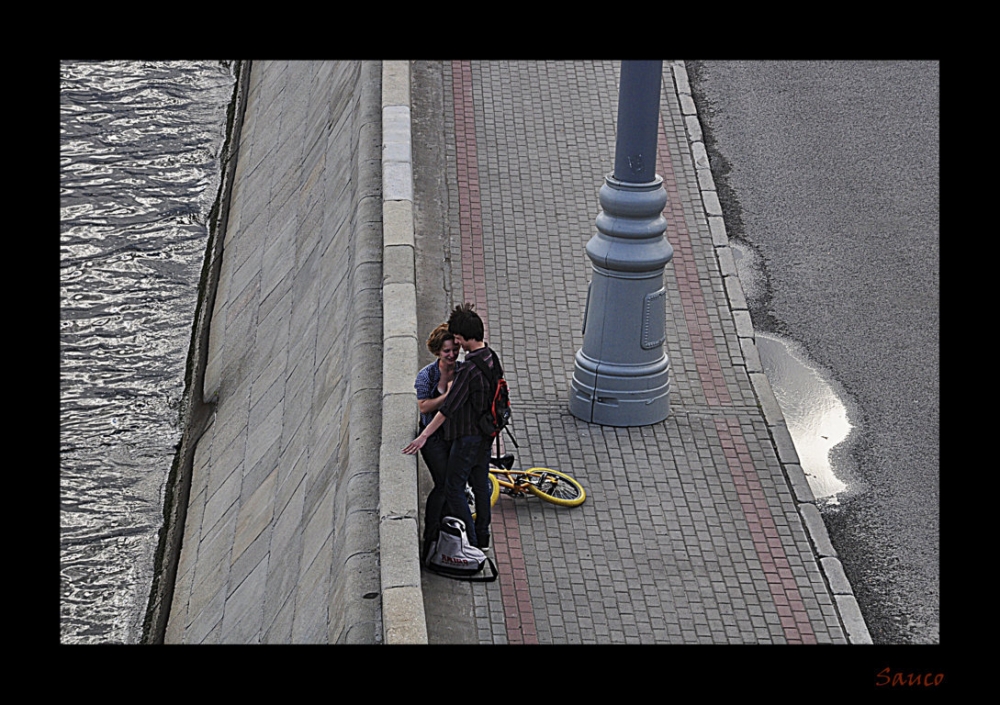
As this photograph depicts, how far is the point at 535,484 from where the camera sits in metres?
8.70

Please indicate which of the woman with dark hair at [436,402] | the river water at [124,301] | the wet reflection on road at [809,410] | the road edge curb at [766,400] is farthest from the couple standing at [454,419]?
the river water at [124,301]

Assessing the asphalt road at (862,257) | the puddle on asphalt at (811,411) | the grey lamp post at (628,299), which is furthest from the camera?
the puddle on asphalt at (811,411)

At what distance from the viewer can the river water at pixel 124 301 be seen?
11562mm

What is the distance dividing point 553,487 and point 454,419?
1484mm

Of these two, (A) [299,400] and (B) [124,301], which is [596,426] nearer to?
(A) [299,400]

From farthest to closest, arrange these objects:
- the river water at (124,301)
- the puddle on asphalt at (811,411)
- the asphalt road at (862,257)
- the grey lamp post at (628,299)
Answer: the river water at (124,301)
the puddle on asphalt at (811,411)
the grey lamp post at (628,299)
the asphalt road at (862,257)

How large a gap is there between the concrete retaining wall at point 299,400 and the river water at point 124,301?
0.50m

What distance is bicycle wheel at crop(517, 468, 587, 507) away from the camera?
8609mm

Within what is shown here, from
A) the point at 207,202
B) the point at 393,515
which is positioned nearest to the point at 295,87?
the point at 207,202

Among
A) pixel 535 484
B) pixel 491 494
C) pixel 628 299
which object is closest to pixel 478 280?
pixel 628 299

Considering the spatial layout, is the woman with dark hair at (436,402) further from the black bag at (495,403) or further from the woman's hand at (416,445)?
the black bag at (495,403)

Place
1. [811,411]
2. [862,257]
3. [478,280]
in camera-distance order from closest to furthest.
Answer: [811,411]
[478,280]
[862,257]

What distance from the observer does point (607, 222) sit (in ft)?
30.8
